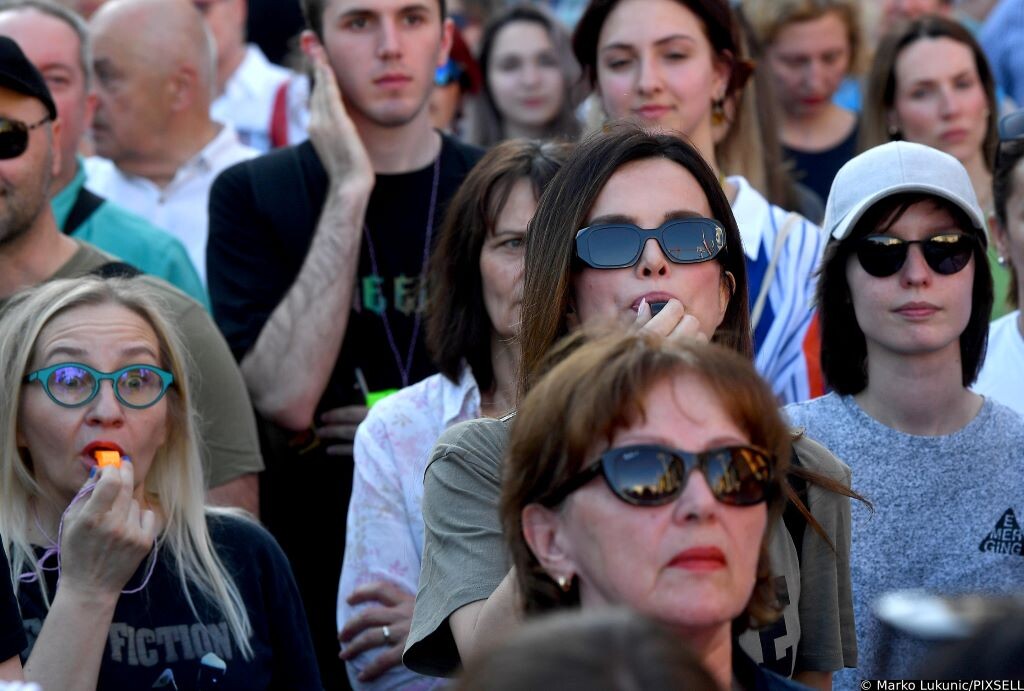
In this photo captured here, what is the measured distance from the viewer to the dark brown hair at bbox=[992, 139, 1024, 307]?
4246mm

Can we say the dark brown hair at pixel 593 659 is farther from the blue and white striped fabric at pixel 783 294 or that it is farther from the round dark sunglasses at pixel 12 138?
Answer: the round dark sunglasses at pixel 12 138

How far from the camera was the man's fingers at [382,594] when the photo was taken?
12.5ft

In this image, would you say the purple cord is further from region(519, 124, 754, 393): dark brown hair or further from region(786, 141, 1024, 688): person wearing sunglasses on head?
region(786, 141, 1024, 688): person wearing sunglasses on head

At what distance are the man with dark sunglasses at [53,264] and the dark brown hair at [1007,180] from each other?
220 centimetres

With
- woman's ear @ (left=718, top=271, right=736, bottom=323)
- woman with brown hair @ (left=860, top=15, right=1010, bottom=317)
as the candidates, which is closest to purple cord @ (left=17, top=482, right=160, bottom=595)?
woman's ear @ (left=718, top=271, right=736, bottom=323)

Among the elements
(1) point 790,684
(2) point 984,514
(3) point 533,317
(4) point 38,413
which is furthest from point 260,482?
(1) point 790,684

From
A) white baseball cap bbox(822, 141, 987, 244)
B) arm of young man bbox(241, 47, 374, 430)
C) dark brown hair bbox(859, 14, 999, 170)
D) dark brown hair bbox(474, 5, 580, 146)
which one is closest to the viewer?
white baseball cap bbox(822, 141, 987, 244)

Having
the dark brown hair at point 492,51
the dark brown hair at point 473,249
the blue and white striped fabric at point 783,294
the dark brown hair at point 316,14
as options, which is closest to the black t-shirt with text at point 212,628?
the dark brown hair at point 473,249

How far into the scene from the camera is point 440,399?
396cm

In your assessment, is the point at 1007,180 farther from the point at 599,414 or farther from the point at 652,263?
the point at 599,414

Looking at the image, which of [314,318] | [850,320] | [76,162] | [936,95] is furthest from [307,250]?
[936,95]

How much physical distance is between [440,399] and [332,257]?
871 mm

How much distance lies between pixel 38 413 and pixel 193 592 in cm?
57

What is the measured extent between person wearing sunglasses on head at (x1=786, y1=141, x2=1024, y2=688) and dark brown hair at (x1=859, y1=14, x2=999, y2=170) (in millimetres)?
2234
